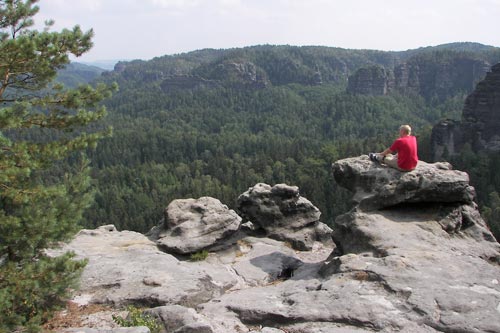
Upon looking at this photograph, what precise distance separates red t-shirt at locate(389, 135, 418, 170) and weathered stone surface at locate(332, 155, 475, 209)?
0.31 meters

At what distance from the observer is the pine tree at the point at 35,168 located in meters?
11.0

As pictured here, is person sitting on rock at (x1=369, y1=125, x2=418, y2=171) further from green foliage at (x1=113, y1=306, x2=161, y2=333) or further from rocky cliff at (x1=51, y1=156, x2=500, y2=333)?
green foliage at (x1=113, y1=306, x2=161, y2=333)

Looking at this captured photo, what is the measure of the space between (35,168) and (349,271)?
955 centimetres

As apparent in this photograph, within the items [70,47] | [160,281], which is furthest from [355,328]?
[70,47]

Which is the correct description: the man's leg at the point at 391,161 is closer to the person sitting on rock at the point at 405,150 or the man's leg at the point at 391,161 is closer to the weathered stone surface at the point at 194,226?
the person sitting on rock at the point at 405,150

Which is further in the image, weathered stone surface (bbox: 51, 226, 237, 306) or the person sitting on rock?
the person sitting on rock

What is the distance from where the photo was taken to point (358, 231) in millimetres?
16562

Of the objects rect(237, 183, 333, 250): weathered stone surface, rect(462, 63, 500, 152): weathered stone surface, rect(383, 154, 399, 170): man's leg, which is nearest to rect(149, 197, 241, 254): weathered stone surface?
rect(237, 183, 333, 250): weathered stone surface

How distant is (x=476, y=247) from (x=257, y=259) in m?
8.62

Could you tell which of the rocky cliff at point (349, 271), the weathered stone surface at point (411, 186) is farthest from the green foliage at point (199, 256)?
the weathered stone surface at point (411, 186)

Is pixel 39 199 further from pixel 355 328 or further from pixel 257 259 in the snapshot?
pixel 257 259

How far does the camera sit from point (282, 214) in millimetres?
24406

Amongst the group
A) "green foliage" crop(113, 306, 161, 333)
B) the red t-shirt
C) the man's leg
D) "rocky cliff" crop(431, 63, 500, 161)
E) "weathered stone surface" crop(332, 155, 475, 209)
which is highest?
the red t-shirt

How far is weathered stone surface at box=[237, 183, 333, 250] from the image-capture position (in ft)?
78.5
